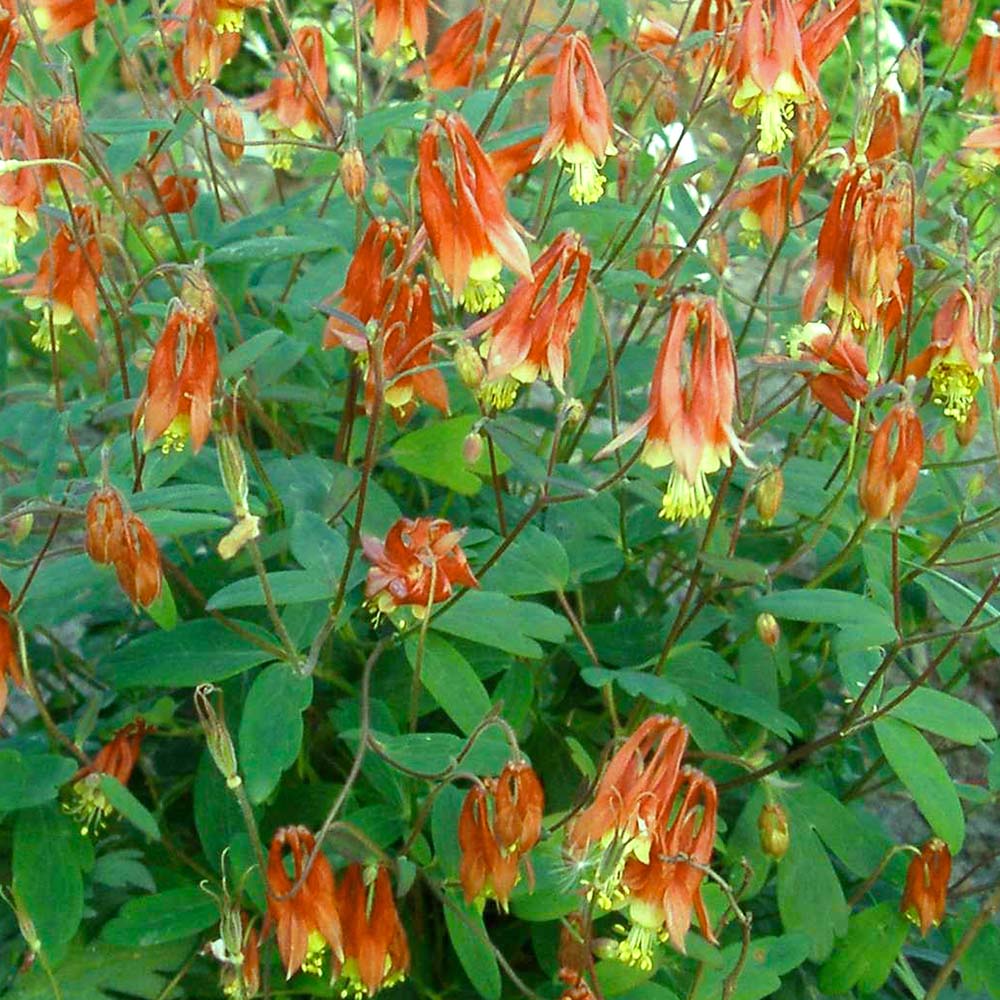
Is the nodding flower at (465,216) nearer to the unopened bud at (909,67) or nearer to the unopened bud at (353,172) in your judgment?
the unopened bud at (353,172)

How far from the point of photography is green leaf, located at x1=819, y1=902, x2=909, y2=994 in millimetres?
1806

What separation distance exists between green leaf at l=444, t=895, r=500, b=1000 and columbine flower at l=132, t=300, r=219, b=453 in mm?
583

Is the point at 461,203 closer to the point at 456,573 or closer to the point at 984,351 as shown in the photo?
the point at 456,573

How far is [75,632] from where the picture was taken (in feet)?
10.1

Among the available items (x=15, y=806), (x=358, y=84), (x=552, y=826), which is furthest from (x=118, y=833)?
(x=358, y=84)

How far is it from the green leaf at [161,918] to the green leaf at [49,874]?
5cm

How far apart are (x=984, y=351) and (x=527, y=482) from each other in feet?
2.27

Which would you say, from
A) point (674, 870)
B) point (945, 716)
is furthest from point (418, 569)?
point (945, 716)

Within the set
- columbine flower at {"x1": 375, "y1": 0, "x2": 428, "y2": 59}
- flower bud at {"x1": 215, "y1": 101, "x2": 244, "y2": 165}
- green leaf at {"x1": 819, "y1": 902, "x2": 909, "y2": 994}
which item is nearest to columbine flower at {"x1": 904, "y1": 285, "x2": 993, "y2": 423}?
green leaf at {"x1": 819, "y1": 902, "x2": 909, "y2": 994}

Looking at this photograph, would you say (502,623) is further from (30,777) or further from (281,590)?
(30,777)

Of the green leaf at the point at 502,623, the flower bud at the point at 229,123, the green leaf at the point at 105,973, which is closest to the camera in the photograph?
the green leaf at the point at 502,623

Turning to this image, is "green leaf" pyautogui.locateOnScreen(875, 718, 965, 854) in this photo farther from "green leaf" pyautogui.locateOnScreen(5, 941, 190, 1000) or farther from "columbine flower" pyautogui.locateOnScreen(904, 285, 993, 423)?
"green leaf" pyautogui.locateOnScreen(5, 941, 190, 1000)

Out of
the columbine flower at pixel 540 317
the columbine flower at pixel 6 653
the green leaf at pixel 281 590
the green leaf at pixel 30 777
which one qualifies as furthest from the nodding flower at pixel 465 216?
the green leaf at pixel 30 777

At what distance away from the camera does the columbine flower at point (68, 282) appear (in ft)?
6.09
